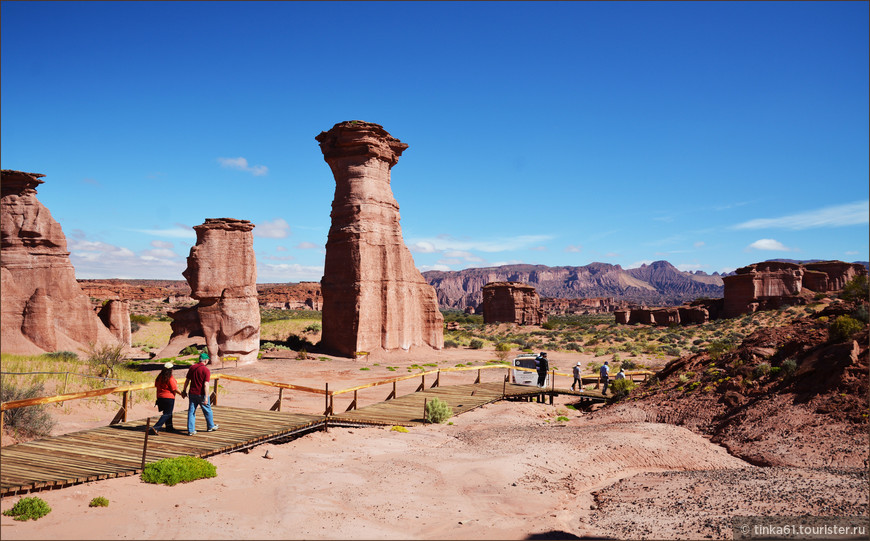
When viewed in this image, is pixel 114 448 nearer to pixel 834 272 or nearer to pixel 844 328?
pixel 844 328

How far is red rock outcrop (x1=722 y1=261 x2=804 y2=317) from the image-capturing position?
59.6 meters

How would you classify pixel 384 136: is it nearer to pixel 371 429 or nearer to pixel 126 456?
pixel 371 429

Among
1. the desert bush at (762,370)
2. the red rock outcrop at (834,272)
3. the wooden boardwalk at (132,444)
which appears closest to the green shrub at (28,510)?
the wooden boardwalk at (132,444)

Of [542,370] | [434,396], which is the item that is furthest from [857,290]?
[434,396]

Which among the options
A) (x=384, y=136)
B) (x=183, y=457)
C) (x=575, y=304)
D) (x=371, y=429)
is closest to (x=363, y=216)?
(x=384, y=136)

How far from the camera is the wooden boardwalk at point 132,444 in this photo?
8.07m

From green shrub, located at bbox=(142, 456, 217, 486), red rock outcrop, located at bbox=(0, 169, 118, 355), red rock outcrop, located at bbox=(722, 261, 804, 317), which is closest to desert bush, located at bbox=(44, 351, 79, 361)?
red rock outcrop, located at bbox=(0, 169, 118, 355)

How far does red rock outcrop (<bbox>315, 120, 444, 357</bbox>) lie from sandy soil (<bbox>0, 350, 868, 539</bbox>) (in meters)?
19.3

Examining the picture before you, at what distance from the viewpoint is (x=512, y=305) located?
6981 centimetres

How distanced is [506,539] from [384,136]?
1196 inches

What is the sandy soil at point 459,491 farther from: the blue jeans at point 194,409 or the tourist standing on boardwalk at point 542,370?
the tourist standing on boardwalk at point 542,370

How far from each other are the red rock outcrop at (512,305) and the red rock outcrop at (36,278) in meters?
51.1

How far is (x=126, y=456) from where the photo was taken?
9289 millimetres

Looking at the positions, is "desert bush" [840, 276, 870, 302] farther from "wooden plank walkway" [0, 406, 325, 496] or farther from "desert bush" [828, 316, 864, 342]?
"wooden plank walkway" [0, 406, 325, 496]
